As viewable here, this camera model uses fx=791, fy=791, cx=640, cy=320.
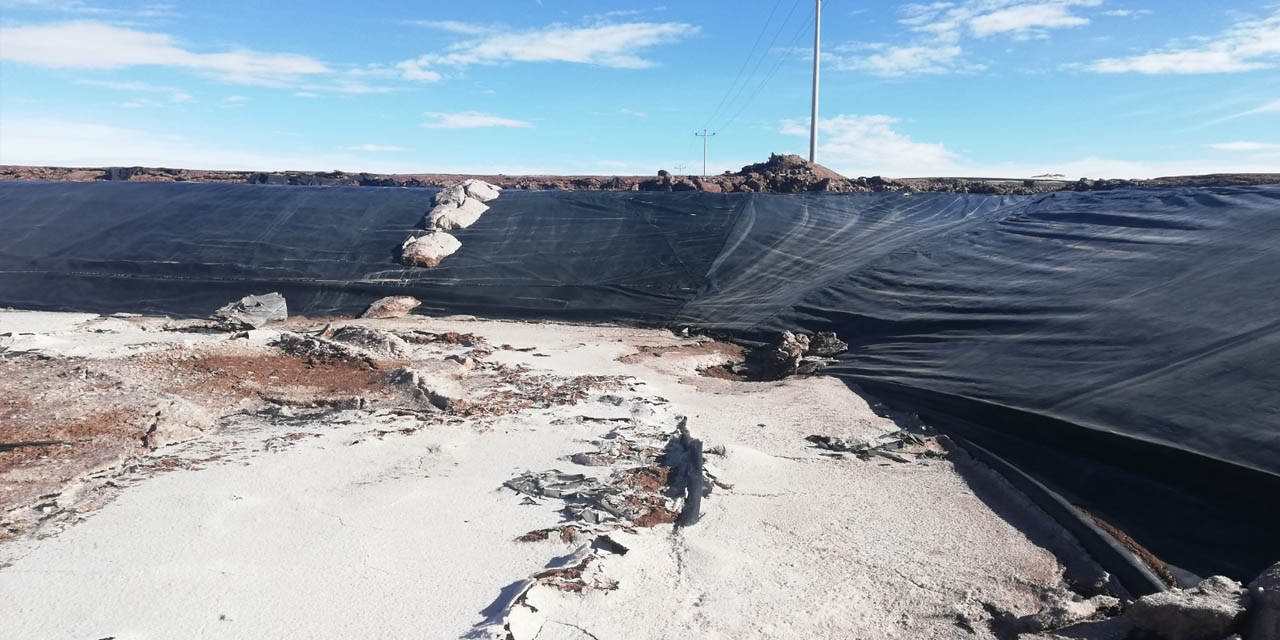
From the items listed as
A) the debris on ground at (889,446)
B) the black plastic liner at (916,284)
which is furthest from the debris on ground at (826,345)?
the debris on ground at (889,446)

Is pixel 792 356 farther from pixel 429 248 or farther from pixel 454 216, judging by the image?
pixel 454 216

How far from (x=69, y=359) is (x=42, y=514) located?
125 inches

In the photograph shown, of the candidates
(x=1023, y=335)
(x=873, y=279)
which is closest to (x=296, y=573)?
(x=1023, y=335)

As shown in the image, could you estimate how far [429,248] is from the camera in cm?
1044

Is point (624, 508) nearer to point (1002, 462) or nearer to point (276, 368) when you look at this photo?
point (1002, 462)

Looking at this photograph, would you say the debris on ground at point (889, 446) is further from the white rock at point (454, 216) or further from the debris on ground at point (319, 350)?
the white rock at point (454, 216)

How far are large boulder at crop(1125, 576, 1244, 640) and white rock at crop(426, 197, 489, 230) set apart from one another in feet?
32.9

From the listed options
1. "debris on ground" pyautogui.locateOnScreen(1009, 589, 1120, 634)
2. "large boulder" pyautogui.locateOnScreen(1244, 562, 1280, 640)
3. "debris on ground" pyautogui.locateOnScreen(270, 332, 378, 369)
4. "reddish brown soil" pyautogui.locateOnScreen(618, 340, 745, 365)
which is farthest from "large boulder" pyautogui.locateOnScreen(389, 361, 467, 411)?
"large boulder" pyautogui.locateOnScreen(1244, 562, 1280, 640)

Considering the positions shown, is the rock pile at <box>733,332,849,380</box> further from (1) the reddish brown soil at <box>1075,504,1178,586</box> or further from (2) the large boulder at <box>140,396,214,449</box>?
(2) the large boulder at <box>140,396,214,449</box>

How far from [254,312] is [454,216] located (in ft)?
11.1

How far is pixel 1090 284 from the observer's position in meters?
6.23

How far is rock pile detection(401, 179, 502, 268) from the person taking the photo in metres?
10.4

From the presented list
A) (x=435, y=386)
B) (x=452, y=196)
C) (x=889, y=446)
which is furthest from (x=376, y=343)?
(x=452, y=196)

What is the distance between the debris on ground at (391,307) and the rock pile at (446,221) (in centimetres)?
80
